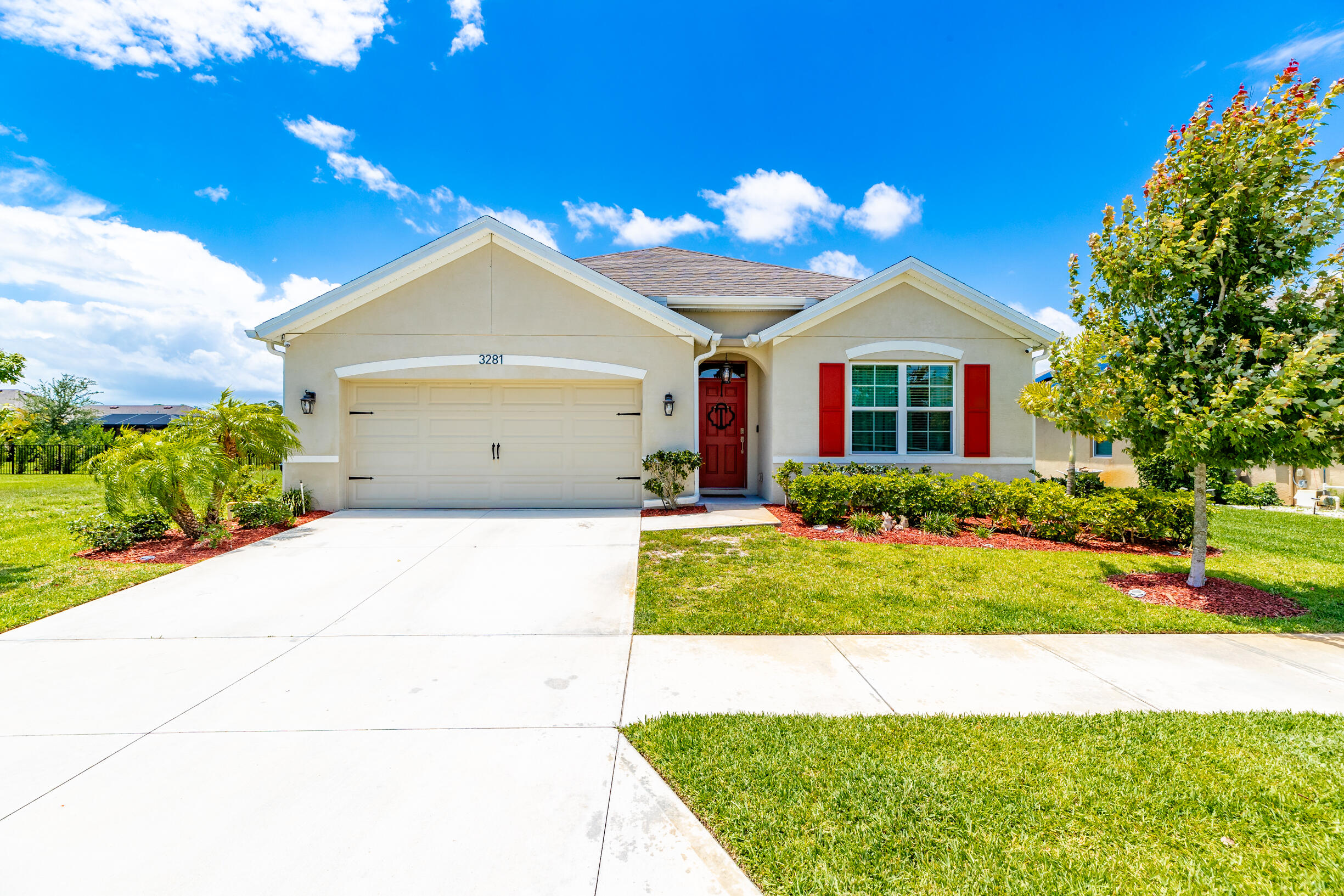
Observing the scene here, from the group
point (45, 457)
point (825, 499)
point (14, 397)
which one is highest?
point (14, 397)

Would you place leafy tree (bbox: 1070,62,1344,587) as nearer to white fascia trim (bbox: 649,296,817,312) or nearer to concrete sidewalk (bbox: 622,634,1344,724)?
concrete sidewalk (bbox: 622,634,1344,724)

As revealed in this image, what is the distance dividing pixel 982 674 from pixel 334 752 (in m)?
3.91

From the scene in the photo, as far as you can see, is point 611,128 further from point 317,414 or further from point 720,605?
point 720,605

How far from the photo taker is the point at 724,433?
1180 cm

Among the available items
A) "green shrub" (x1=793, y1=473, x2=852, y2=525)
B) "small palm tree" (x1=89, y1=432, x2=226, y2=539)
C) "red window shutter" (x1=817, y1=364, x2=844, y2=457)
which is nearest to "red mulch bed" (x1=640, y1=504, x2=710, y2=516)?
"green shrub" (x1=793, y1=473, x2=852, y2=525)

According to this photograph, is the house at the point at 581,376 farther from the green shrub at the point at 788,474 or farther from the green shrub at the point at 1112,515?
the green shrub at the point at 1112,515

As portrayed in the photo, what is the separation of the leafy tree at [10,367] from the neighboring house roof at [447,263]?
9412 millimetres

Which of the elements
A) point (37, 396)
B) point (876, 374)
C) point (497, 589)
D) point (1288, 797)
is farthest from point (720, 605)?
point (37, 396)

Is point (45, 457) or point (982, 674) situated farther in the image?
point (45, 457)

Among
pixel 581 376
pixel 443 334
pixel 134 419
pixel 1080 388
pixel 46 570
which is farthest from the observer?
pixel 134 419

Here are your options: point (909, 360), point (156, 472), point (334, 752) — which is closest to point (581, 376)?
point (156, 472)

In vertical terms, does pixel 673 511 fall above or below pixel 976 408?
below

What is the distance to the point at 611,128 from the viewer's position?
13266 mm

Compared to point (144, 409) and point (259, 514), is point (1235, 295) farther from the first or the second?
point (144, 409)
